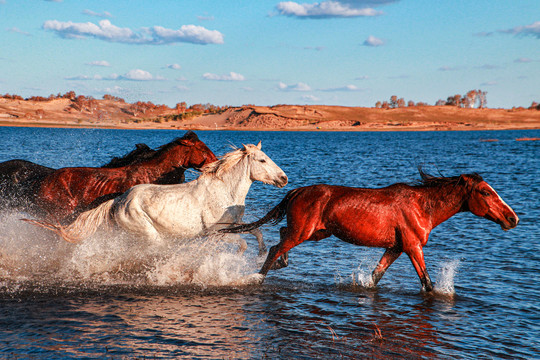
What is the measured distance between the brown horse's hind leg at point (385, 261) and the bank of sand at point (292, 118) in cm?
11878

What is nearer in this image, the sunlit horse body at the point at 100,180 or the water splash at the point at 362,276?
the water splash at the point at 362,276

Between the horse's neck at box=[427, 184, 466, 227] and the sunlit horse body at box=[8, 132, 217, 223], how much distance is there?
156 inches

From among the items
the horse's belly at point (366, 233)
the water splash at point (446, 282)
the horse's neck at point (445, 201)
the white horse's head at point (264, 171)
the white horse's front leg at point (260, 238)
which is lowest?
the water splash at point (446, 282)

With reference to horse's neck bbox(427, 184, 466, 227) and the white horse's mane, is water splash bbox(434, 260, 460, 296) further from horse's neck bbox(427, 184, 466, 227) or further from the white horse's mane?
the white horse's mane

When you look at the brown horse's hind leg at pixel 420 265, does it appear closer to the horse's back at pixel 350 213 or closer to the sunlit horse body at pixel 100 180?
the horse's back at pixel 350 213

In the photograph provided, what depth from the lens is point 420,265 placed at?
8023 mm

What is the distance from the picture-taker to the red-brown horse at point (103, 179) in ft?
30.0

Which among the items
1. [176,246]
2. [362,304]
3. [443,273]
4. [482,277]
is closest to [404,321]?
[362,304]

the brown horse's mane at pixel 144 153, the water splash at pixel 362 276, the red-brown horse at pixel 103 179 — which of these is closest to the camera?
the water splash at pixel 362 276

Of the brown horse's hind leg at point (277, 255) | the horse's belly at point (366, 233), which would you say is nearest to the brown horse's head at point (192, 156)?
the brown horse's hind leg at point (277, 255)

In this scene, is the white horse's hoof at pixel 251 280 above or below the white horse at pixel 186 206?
below

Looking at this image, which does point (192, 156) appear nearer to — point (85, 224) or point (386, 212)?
point (85, 224)

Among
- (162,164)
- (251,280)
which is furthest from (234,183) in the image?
(162,164)

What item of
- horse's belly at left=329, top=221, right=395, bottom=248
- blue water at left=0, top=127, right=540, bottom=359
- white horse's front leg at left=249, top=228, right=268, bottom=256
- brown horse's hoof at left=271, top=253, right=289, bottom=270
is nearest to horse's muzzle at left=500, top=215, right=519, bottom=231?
blue water at left=0, top=127, right=540, bottom=359
